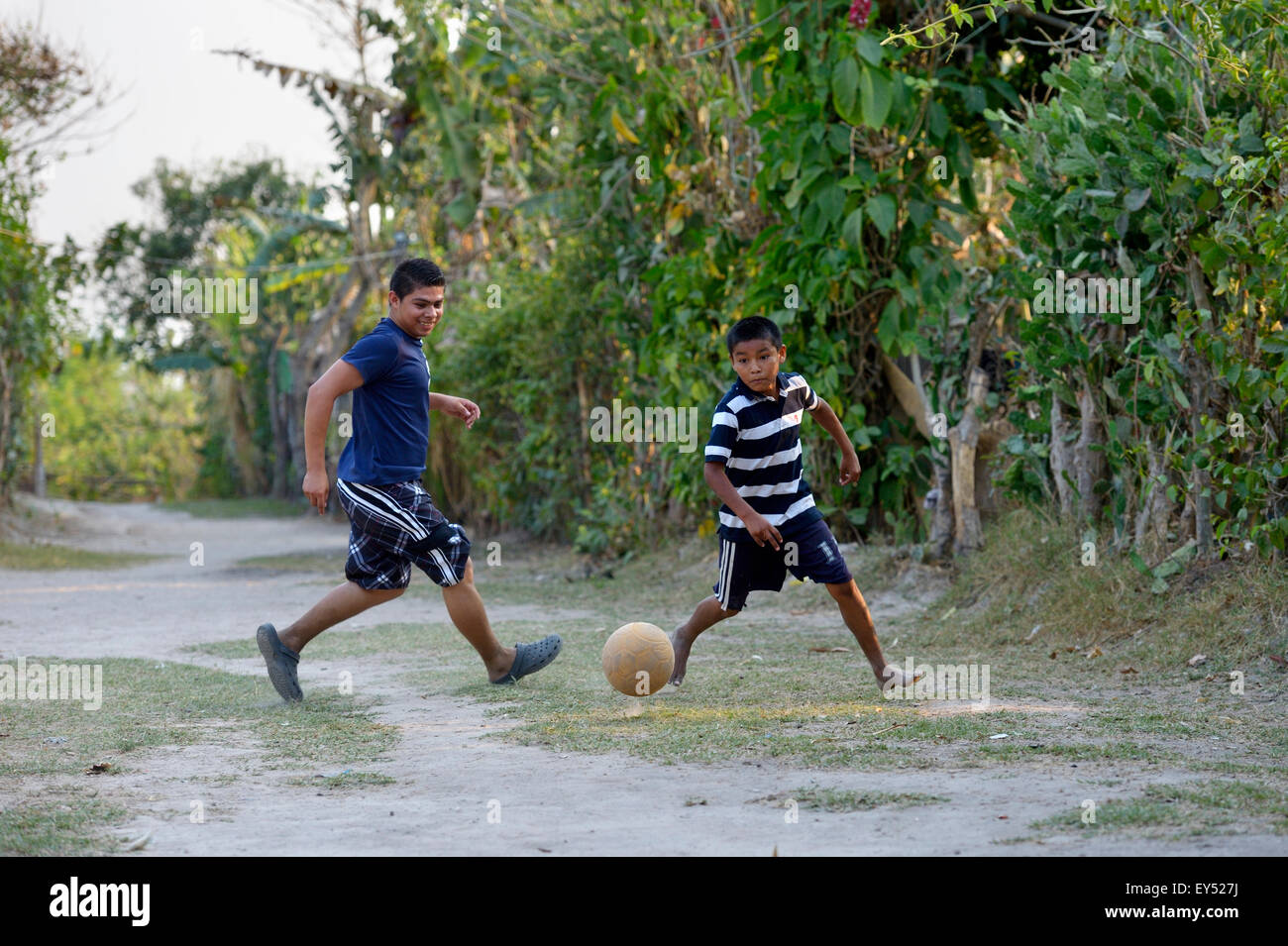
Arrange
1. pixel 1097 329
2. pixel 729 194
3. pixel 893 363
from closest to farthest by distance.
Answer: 1. pixel 1097 329
2. pixel 893 363
3. pixel 729 194

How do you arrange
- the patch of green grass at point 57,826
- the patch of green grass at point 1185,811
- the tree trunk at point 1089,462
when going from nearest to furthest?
the patch of green grass at point 1185,811, the patch of green grass at point 57,826, the tree trunk at point 1089,462

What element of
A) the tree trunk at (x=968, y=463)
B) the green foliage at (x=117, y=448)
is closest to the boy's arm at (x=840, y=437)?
the tree trunk at (x=968, y=463)

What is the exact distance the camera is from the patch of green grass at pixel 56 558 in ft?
46.4

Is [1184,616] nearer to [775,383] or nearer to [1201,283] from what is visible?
[1201,283]

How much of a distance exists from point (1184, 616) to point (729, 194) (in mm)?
5616

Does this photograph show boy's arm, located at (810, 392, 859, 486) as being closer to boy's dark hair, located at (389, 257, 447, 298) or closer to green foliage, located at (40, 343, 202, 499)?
boy's dark hair, located at (389, 257, 447, 298)

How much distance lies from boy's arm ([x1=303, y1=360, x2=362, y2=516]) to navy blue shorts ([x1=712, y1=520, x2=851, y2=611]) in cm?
175

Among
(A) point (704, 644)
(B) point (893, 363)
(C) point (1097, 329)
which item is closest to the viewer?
(C) point (1097, 329)

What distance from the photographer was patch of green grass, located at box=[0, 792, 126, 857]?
11.8ft

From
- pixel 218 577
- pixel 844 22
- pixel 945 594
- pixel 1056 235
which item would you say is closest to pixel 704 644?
pixel 945 594

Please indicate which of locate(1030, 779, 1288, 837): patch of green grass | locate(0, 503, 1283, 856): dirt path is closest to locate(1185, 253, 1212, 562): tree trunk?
locate(0, 503, 1283, 856): dirt path

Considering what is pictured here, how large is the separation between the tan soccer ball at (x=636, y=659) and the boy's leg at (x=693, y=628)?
1.35 ft

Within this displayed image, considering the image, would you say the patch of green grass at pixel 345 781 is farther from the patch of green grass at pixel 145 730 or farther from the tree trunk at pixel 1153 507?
the tree trunk at pixel 1153 507

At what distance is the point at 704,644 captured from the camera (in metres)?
7.95
